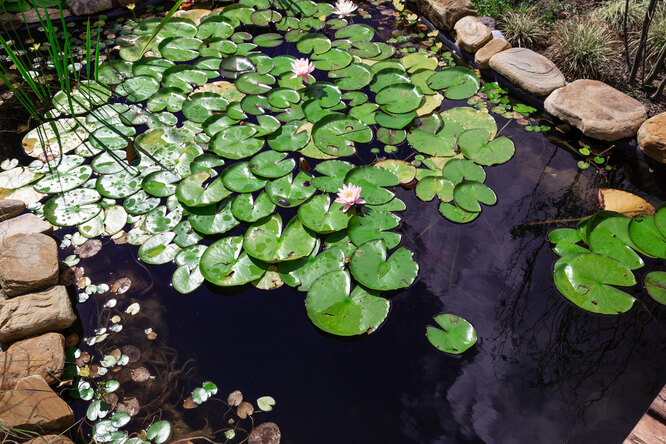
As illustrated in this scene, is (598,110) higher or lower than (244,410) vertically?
higher

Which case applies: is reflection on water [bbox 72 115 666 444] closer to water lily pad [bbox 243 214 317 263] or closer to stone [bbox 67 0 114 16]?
water lily pad [bbox 243 214 317 263]

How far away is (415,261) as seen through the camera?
2506 millimetres

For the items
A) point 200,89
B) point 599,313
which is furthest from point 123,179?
point 599,313

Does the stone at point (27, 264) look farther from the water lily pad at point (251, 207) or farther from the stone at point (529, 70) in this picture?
the stone at point (529, 70)

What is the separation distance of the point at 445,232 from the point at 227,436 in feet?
5.36

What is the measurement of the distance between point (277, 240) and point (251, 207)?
0.31m

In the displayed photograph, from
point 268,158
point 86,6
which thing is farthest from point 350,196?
point 86,6

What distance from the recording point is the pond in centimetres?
204

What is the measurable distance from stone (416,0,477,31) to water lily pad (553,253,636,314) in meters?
2.53

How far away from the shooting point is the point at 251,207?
270 centimetres

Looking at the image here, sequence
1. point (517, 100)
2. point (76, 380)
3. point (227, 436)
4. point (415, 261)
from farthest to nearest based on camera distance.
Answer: point (517, 100), point (415, 261), point (76, 380), point (227, 436)

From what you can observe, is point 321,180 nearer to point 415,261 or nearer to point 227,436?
point 415,261

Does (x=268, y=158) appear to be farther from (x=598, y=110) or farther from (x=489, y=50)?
(x=598, y=110)

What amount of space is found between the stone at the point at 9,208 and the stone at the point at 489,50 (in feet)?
11.7
